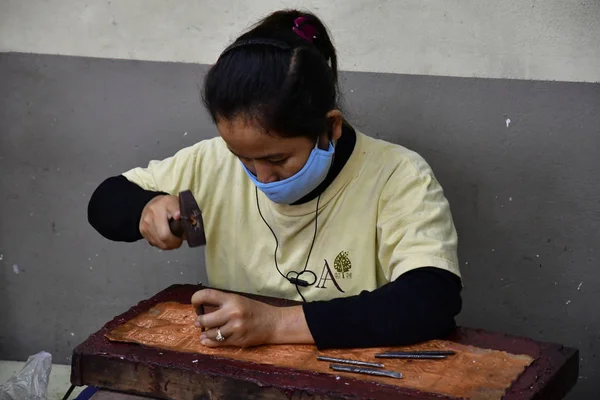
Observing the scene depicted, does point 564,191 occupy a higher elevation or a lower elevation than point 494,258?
higher

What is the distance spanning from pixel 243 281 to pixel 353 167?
1.54 feet

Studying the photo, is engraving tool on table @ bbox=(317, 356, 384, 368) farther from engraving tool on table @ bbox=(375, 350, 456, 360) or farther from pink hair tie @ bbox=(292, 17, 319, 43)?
pink hair tie @ bbox=(292, 17, 319, 43)

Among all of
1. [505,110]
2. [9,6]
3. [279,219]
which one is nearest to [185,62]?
[9,6]

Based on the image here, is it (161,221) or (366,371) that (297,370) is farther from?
(161,221)

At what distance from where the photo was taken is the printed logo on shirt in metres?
2.42

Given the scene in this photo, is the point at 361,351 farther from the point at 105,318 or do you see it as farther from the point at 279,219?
the point at 105,318

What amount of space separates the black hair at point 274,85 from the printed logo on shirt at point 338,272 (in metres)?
0.40

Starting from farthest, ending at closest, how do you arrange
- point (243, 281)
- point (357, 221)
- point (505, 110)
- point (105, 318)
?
1. point (105, 318)
2. point (505, 110)
3. point (243, 281)
4. point (357, 221)

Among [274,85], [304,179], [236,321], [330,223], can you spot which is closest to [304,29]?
[274,85]

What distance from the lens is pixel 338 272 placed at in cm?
242

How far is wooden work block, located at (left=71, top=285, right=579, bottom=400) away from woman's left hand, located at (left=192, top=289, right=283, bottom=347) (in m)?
0.03

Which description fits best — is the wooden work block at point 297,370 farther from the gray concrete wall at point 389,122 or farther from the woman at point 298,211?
the gray concrete wall at point 389,122

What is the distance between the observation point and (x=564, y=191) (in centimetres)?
287

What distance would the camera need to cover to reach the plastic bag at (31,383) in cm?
290
